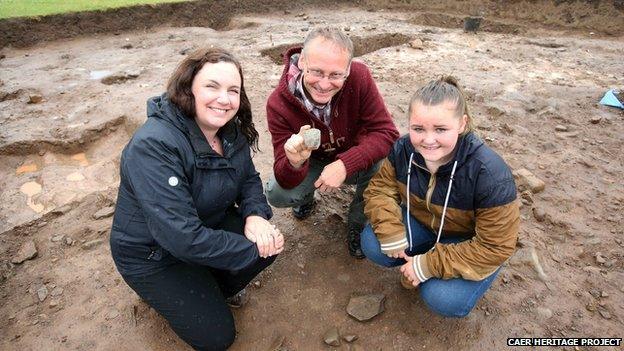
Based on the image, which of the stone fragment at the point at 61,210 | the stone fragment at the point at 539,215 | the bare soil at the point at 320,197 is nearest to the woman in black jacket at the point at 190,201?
the bare soil at the point at 320,197

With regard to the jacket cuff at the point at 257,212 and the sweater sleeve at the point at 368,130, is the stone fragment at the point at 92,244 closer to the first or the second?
the jacket cuff at the point at 257,212

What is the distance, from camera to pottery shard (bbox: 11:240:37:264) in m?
3.12

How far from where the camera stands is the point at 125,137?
5016mm

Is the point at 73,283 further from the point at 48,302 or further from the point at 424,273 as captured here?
the point at 424,273

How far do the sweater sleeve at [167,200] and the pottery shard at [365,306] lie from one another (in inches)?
39.7

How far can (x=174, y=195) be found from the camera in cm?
203

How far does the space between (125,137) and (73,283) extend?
2.55 metres

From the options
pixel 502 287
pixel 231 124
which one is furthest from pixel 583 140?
pixel 231 124

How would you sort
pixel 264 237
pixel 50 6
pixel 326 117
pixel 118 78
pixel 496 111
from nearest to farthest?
pixel 264 237, pixel 326 117, pixel 496 111, pixel 118 78, pixel 50 6

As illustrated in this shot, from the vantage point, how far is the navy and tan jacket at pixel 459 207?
81.4 inches

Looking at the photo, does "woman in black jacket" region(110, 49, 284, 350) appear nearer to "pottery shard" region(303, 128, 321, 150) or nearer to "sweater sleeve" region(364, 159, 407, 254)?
"pottery shard" region(303, 128, 321, 150)

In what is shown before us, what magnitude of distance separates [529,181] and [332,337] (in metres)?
2.45

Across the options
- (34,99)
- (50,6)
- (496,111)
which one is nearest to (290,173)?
(496,111)

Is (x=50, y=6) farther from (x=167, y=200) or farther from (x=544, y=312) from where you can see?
(x=544, y=312)
